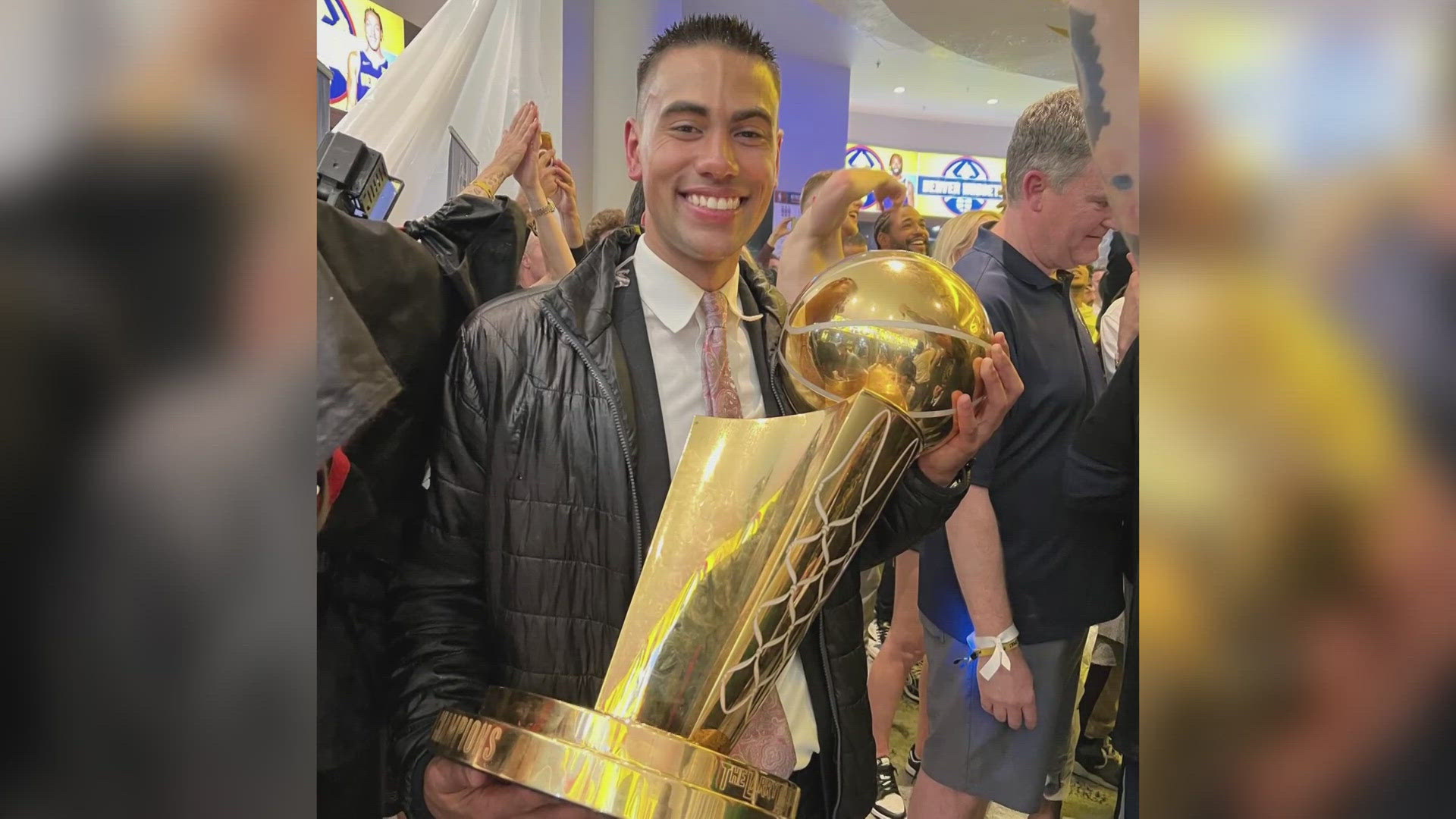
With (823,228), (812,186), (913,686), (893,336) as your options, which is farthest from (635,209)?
(913,686)

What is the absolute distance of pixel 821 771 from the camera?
0.94m

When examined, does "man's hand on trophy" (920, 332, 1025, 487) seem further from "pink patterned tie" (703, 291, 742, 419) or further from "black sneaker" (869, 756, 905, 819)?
"black sneaker" (869, 756, 905, 819)

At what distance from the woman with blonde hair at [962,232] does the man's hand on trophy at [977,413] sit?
1.66 metres

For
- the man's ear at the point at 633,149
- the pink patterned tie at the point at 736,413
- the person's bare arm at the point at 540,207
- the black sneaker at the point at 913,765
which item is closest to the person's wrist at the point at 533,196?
the person's bare arm at the point at 540,207

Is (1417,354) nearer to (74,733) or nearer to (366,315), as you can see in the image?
(74,733)

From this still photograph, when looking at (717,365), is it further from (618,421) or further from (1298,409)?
(1298,409)

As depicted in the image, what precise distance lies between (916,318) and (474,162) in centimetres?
137

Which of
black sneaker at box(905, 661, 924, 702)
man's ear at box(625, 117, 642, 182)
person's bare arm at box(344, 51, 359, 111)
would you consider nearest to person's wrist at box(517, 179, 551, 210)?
man's ear at box(625, 117, 642, 182)

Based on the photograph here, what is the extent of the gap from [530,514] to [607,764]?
0.43 m

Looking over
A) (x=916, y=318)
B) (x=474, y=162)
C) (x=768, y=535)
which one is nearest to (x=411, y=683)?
(x=768, y=535)

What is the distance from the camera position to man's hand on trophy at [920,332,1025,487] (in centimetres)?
74

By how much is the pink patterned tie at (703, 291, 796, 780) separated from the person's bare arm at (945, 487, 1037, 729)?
0.51 meters

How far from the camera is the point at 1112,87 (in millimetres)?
445

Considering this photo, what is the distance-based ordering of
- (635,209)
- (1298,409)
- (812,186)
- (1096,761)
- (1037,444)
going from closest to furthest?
1. (1298,409)
2. (1037,444)
3. (635,209)
4. (1096,761)
5. (812,186)
